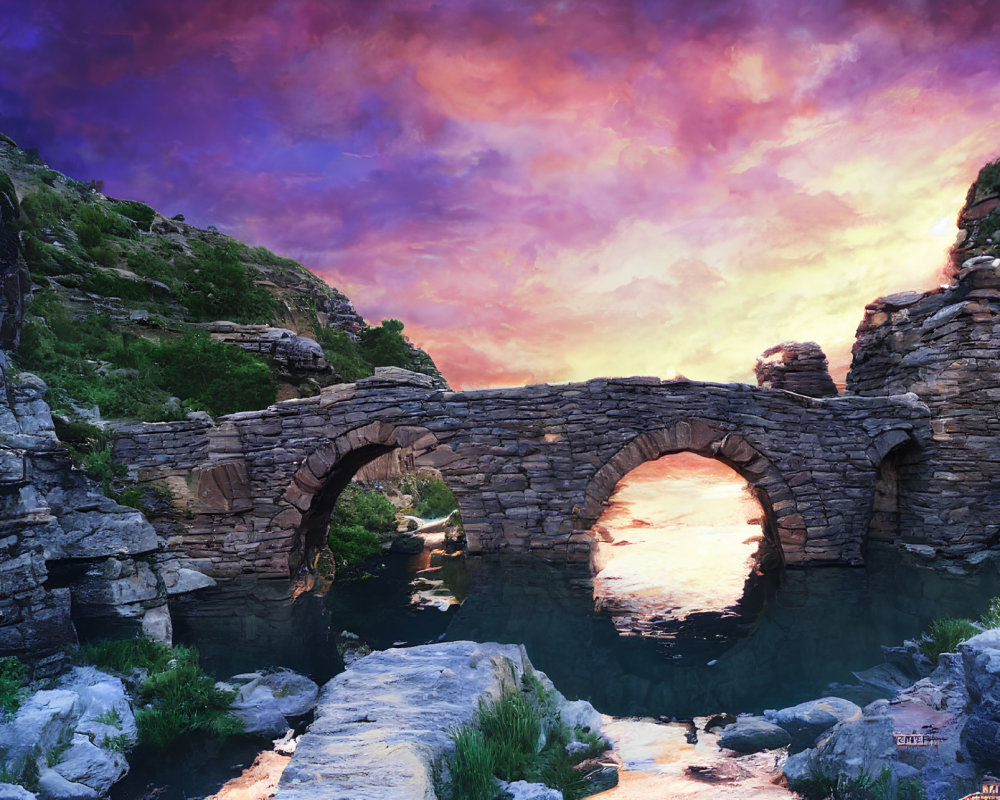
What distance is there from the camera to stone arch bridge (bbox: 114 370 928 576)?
926 centimetres

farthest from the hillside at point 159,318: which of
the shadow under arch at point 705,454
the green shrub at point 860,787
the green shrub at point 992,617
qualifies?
the green shrub at point 992,617

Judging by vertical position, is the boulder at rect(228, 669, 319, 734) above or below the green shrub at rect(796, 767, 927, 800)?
below

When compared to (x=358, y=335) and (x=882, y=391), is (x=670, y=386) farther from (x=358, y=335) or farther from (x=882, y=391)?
(x=358, y=335)

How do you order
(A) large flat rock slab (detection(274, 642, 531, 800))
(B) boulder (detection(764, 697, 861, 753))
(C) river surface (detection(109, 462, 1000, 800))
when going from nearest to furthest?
1. (A) large flat rock slab (detection(274, 642, 531, 800))
2. (B) boulder (detection(764, 697, 861, 753))
3. (C) river surface (detection(109, 462, 1000, 800))

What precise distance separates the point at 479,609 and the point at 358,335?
22495 millimetres

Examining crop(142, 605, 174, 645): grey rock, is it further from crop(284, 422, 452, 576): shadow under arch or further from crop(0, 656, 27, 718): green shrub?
crop(284, 422, 452, 576): shadow under arch

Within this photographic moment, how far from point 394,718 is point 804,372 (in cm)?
1095

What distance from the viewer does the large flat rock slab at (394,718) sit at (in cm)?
338

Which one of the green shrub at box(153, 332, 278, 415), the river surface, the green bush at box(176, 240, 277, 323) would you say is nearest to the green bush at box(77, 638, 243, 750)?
the river surface

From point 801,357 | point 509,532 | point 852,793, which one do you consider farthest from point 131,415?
point 801,357

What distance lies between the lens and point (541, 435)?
936 centimetres

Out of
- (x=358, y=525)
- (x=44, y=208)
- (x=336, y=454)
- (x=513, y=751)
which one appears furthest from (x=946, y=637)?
(x=44, y=208)

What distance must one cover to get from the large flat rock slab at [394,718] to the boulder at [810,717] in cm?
251

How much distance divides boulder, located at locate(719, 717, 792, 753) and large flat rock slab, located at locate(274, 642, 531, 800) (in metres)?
2.01
